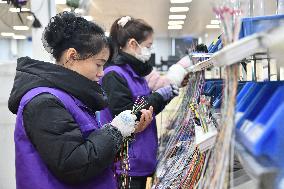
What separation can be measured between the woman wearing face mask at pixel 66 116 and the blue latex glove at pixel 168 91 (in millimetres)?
765

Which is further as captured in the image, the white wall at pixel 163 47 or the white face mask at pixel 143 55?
the white wall at pixel 163 47

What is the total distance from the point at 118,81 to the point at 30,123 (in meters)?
0.84

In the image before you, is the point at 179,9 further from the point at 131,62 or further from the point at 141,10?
the point at 131,62

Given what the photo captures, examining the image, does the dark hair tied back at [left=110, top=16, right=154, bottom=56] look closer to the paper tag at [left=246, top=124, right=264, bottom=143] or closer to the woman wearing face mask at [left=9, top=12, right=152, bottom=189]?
the woman wearing face mask at [left=9, top=12, right=152, bottom=189]

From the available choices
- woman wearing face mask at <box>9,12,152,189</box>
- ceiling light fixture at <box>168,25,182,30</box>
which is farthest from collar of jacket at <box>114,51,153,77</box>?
ceiling light fixture at <box>168,25,182,30</box>

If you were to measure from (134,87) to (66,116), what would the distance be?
2.90ft

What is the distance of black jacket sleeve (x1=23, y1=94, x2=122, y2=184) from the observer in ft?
3.94

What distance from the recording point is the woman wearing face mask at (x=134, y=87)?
79.3 inches

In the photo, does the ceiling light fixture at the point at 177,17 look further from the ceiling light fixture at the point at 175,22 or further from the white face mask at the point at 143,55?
the white face mask at the point at 143,55

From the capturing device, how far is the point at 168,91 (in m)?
2.33

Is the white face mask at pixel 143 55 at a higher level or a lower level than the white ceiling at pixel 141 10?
lower

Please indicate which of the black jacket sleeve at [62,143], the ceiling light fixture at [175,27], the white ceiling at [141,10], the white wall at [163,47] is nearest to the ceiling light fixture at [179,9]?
the white ceiling at [141,10]

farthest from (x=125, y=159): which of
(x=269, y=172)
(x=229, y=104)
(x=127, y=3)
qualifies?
(x=127, y=3)

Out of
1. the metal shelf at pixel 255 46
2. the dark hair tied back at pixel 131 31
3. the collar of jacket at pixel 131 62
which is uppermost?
the dark hair tied back at pixel 131 31
